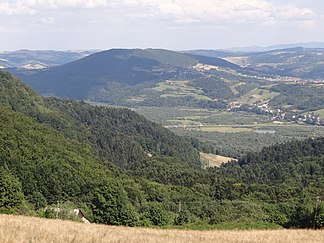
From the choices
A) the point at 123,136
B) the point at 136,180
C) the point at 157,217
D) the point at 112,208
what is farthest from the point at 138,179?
the point at 123,136

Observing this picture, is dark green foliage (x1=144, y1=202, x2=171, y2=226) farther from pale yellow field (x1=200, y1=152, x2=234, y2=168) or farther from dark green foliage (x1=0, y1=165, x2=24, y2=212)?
pale yellow field (x1=200, y1=152, x2=234, y2=168)

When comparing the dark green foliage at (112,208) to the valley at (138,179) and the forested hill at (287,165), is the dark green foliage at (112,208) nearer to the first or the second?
the valley at (138,179)

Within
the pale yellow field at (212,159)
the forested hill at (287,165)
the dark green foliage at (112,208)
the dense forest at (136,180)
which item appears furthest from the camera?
the pale yellow field at (212,159)

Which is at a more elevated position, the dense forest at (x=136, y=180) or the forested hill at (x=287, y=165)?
the dense forest at (x=136, y=180)

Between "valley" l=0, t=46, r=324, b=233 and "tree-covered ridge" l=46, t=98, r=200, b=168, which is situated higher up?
"valley" l=0, t=46, r=324, b=233

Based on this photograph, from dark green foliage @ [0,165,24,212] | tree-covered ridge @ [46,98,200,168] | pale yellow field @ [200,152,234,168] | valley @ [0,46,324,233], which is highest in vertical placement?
dark green foliage @ [0,165,24,212]

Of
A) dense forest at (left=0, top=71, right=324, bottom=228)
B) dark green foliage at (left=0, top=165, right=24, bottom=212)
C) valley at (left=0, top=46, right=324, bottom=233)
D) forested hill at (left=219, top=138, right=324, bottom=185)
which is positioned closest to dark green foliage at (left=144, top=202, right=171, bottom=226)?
valley at (left=0, top=46, right=324, bottom=233)

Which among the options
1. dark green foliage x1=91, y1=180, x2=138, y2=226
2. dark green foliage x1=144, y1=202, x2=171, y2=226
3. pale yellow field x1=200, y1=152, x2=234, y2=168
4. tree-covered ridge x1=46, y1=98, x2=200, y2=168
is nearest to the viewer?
dark green foliage x1=144, y1=202, x2=171, y2=226

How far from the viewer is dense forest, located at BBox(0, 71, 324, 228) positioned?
5381 cm

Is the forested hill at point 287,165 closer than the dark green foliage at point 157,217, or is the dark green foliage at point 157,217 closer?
the dark green foliage at point 157,217

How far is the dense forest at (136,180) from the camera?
5381 cm

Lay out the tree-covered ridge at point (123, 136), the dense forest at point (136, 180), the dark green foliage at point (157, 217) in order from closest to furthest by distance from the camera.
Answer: the dark green foliage at point (157, 217) < the dense forest at point (136, 180) < the tree-covered ridge at point (123, 136)

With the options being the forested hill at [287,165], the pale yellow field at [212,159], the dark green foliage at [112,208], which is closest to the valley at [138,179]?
the dark green foliage at [112,208]

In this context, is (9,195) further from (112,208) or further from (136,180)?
(136,180)
